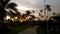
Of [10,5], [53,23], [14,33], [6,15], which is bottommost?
[14,33]

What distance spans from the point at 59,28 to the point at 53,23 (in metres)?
0.98

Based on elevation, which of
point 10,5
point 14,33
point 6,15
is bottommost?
point 14,33

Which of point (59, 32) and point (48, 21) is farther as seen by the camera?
point (48, 21)

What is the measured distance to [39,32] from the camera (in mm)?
14602

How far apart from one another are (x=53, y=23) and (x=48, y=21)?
81cm

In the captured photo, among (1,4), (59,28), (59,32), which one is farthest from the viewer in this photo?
(1,4)

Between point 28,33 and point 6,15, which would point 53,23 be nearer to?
point 28,33

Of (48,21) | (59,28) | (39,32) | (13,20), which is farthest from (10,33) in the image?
(59,28)

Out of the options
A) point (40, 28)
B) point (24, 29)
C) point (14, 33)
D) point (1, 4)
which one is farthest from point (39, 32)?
point (1, 4)

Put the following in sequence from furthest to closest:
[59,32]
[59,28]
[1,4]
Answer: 1. [1,4]
2. [59,28]
3. [59,32]

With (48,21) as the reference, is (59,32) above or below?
below

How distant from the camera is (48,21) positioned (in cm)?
1612

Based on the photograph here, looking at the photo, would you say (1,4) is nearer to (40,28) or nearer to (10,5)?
(10,5)

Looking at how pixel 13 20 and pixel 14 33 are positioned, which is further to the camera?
pixel 13 20
